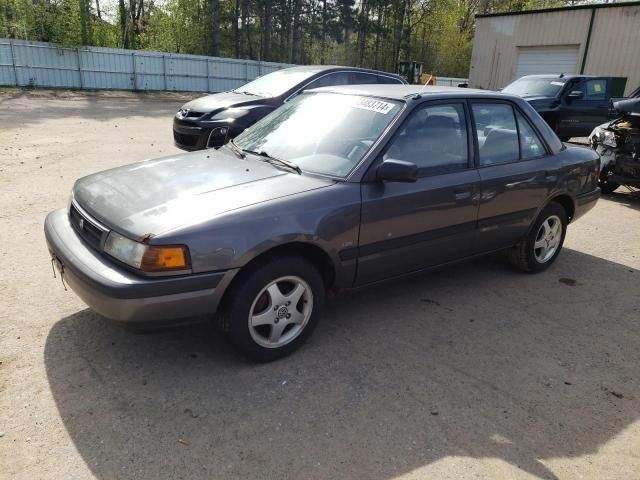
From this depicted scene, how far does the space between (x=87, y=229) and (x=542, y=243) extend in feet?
13.0

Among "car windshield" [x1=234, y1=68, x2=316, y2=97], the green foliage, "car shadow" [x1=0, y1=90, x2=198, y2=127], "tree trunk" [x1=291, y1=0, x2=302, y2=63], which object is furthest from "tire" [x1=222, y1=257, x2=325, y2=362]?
"tree trunk" [x1=291, y1=0, x2=302, y2=63]

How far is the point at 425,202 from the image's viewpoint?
3.67m

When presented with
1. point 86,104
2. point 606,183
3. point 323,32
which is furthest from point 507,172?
point 323,32

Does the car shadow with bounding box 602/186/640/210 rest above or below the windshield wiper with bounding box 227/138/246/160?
below

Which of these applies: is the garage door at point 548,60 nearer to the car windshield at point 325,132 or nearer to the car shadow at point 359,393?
the car shadow at point 359,393

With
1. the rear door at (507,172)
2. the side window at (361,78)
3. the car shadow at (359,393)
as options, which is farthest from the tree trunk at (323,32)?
the car shadow at (359,393)

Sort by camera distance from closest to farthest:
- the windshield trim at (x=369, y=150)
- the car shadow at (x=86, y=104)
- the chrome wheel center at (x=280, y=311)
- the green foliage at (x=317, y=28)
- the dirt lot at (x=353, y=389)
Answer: the dirt lot at (x=353, y=389), the chrome wheel center at (x=280, y=311), the windshield trim at (x=369, y=150), the car shadow at (x=86, y=104), the green foliage at (x=317, y=28)

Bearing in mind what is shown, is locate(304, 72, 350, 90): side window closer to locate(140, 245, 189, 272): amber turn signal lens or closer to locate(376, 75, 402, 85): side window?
locate(376, 75, 402, 85): side window

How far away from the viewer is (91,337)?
336 centimetres

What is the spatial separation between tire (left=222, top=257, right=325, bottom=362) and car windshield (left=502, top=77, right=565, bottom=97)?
36.4 ft

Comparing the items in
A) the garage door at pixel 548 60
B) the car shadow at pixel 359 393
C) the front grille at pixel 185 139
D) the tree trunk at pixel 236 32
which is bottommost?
the car shadow at pixel 359 393

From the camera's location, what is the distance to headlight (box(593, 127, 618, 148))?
8.03 m

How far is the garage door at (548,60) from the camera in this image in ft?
72.2

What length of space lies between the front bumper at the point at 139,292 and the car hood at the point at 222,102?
5.46 meters
